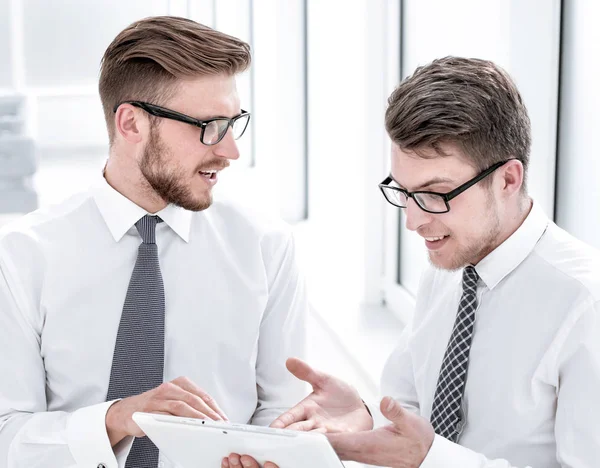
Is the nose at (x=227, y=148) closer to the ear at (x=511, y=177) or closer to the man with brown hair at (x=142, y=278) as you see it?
the man with brown hair at (x=142, y=278)

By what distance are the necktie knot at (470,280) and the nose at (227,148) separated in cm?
56

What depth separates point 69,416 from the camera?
1798 millimetres

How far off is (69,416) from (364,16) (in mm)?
2170

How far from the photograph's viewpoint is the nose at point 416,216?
5.64 feet

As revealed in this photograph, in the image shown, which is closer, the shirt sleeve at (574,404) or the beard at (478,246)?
the shirt sleeve at (574,404)

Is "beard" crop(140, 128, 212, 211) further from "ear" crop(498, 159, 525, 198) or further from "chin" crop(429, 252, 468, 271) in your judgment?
"ear" crop(498, 159, 525, 198)

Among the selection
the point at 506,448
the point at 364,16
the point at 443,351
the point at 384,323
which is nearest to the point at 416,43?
the point at 364,16

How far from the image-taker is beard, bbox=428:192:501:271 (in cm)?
169

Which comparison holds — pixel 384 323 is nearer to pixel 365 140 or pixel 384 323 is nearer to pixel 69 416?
pixel 365 140

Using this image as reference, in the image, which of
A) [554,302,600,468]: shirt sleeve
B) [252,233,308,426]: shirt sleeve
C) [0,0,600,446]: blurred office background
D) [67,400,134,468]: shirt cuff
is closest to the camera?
[554,302,600,468]: shirt sleeve

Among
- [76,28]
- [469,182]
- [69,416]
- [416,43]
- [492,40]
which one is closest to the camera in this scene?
[469,182]

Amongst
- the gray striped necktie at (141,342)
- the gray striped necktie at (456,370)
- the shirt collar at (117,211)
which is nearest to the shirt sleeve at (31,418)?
the gray striped necktie at (141,342)

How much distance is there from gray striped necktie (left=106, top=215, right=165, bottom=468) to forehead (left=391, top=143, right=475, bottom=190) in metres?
0.62

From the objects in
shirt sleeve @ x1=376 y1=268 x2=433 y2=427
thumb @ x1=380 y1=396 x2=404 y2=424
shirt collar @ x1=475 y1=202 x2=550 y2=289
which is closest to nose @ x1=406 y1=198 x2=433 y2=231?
shirt collar @ x1=475 y1=202 x2=550 y2=289
